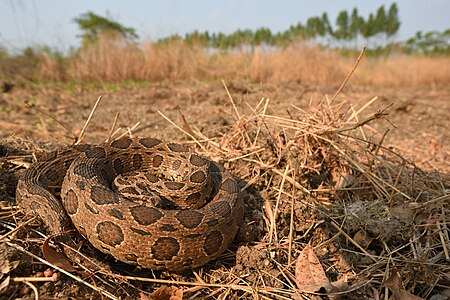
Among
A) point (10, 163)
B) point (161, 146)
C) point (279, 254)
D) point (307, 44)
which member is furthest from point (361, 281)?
point (307, 44)

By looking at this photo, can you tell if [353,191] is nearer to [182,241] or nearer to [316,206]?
[316,206]

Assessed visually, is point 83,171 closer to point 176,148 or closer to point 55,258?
point 55,258

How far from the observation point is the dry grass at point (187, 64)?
45.8 ft

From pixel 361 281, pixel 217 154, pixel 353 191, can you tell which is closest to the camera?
pixel 361 281

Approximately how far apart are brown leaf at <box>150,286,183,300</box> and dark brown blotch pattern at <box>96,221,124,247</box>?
568mm

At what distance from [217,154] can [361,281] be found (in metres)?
2.42

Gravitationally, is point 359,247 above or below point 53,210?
below

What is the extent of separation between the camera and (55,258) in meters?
2.65

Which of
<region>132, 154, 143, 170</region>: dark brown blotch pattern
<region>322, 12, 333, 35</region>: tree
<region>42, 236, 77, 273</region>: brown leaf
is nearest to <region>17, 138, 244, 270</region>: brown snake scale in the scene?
<region>132, 154, 143, 170</region>: dark brown blotch pattern

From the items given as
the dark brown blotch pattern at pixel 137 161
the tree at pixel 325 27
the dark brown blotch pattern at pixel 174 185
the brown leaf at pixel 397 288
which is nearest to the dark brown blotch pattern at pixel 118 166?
the dark brown blotch pattern at pixel 137 161

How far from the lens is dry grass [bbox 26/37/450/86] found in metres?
14.0

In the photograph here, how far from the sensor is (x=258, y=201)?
378 cm

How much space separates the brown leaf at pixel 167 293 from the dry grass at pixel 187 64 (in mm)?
10480

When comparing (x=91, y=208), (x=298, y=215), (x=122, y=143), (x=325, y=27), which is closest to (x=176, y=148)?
(x=122, y=143)
